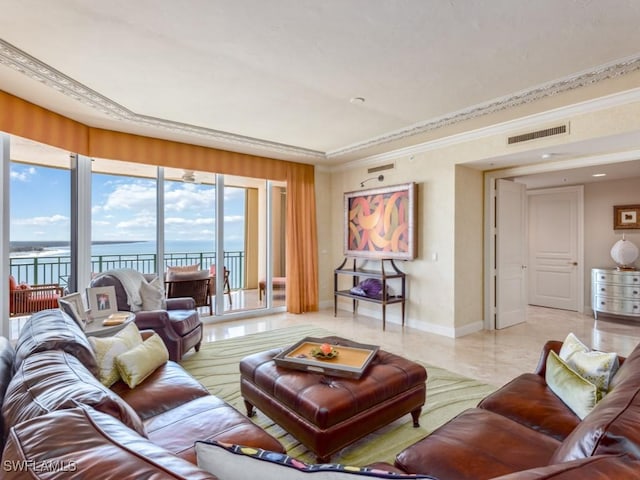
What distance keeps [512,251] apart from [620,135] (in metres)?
2.20

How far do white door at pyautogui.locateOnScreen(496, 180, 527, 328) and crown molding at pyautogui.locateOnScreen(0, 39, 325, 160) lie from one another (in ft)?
9.31

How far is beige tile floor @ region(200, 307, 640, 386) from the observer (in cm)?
352

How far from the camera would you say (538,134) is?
3551 mm

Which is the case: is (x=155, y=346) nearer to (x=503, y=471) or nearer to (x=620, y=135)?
(x=503, y=471)

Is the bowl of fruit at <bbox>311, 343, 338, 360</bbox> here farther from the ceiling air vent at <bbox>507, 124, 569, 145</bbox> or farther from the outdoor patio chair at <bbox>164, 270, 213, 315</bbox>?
the ceiling air vent at <bbox>507, 124, 569, 145</bbox>

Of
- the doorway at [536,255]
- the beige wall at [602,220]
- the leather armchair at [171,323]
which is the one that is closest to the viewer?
the leather armchair at [171,323]

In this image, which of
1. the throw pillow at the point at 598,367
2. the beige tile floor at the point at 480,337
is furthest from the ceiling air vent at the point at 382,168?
the throw pillow at the point at 598,367

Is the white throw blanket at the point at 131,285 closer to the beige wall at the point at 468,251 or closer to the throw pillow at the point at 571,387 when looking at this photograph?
the throw pillow at the point at 571,387

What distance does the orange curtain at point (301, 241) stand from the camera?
228 inches

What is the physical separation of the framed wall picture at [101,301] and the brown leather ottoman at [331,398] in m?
1.53

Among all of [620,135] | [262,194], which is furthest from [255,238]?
[620,135]

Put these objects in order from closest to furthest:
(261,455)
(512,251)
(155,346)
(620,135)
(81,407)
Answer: (261,455) < (81,407) < (155,346) < (620,135) < (512,251)

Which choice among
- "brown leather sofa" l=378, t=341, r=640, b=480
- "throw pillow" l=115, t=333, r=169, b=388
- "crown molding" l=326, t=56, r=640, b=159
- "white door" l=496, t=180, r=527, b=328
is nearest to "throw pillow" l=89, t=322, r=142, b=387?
"throw pillow" l=115, t=333, r=169, b=388

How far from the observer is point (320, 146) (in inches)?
197
